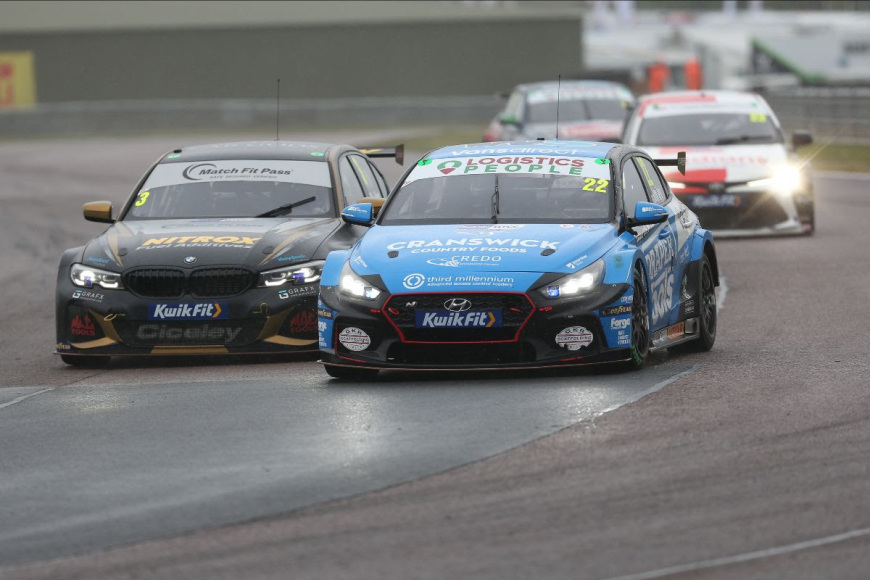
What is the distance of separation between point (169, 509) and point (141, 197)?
641cm

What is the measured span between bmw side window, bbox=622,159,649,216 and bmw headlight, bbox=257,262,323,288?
6.70 feet

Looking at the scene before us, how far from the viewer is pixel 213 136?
4984 cm

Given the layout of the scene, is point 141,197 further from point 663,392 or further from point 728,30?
point 728,30

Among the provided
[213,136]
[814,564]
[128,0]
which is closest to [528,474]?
[814,564]

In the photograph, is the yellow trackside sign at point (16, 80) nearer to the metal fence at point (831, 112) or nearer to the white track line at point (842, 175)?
the metal fence at point (831, 112)

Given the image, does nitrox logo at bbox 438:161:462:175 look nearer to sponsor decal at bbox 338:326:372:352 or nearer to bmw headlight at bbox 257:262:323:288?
bmw headlight at bbox 257:262:323:288

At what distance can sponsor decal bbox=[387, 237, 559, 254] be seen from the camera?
10.3 metres

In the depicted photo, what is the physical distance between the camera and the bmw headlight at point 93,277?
11781mm

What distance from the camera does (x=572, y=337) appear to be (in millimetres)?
10008

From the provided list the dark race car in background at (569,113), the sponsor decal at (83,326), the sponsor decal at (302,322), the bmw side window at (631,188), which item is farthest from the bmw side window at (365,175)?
the dark race car in background at (569,113)

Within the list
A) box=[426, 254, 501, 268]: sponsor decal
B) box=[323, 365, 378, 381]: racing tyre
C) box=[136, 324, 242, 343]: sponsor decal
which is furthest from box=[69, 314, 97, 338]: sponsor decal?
box=[426, 254, 501, 268]: sponsor decal

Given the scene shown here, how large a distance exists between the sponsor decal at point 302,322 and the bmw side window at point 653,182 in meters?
2.36

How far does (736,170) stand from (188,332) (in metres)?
9.84

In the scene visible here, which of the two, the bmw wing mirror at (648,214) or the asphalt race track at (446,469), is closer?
the asphalt race track at (446,469)
